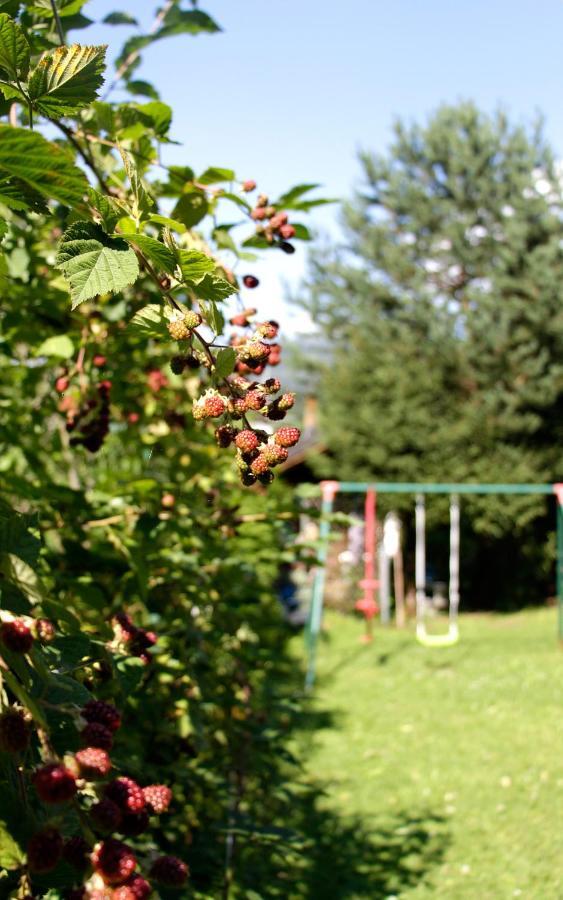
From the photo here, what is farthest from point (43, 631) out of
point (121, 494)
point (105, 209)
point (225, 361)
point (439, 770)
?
point (439, 770)

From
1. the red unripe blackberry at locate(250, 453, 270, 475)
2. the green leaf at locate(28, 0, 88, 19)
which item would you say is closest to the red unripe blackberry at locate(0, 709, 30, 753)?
the red unripe blackberry at locate(250, 453, 270, 475)

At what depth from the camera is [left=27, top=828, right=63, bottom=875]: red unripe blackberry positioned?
0.79m

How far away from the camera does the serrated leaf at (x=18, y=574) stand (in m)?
1.00

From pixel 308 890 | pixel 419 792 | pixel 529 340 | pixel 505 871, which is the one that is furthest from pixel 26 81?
pixel 529 340

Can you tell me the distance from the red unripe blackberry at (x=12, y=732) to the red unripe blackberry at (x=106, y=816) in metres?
0.09

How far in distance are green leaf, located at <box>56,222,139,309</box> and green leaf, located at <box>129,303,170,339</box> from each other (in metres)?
0.10

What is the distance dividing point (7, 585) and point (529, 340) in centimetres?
1447

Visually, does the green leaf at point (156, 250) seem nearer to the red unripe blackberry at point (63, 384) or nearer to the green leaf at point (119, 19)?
the red unripe blackberry at point (63, 384)

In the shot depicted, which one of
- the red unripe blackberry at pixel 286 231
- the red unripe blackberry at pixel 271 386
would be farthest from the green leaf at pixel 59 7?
the red unripe blackberry at pixel 271 386

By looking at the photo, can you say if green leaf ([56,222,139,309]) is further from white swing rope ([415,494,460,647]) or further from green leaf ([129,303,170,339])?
white swing rope ([415,494,460,647])

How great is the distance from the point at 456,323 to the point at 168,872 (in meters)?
14.9

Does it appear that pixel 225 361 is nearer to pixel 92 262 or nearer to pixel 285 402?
pixel 285 402

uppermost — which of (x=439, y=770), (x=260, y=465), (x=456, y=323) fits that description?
(x=456, y=323)

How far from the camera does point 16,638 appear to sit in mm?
884
